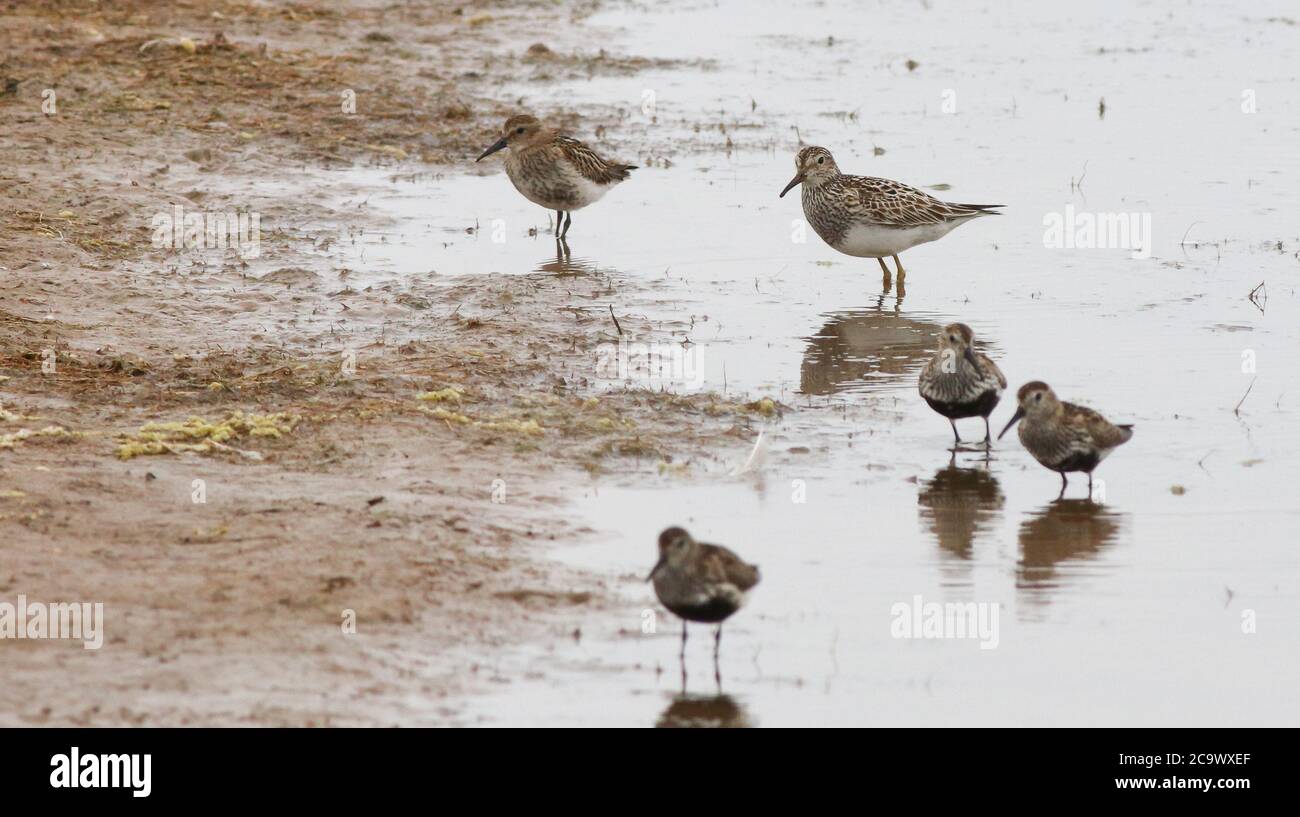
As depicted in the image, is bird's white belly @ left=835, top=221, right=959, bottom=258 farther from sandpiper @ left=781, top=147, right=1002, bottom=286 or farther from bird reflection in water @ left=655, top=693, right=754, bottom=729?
bird reflection in water @ left=655, top=693, right=754, bottom=729

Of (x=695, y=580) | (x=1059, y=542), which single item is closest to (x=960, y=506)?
(x=1059, y=542)

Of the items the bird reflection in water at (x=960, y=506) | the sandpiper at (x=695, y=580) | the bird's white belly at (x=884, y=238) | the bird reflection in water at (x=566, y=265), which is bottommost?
the sandpiper at (x=695, y=580)

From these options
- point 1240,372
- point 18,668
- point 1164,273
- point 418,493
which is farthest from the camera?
point 1164,273

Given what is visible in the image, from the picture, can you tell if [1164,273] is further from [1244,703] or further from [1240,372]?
[1244,703]

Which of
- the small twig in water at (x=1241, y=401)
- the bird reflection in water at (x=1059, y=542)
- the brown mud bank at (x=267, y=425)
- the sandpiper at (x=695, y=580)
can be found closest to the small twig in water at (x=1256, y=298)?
the small twig in water at (x=1241, y=401)

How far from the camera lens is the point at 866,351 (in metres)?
12.8

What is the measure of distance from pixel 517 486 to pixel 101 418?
261 centimetres

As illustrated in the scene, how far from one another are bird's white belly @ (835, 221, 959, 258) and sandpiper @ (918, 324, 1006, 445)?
3.97m

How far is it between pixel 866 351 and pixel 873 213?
6.45ft

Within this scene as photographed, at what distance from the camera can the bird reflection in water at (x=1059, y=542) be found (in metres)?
8.48

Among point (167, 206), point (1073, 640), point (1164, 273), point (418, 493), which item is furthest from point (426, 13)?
point (1073, 640)

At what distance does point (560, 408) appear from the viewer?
1091 centimetres

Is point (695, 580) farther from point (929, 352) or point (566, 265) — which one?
point (566, 265)

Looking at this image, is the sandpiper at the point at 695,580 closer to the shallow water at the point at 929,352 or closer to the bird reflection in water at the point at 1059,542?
the shallow water at the point at 929,352
